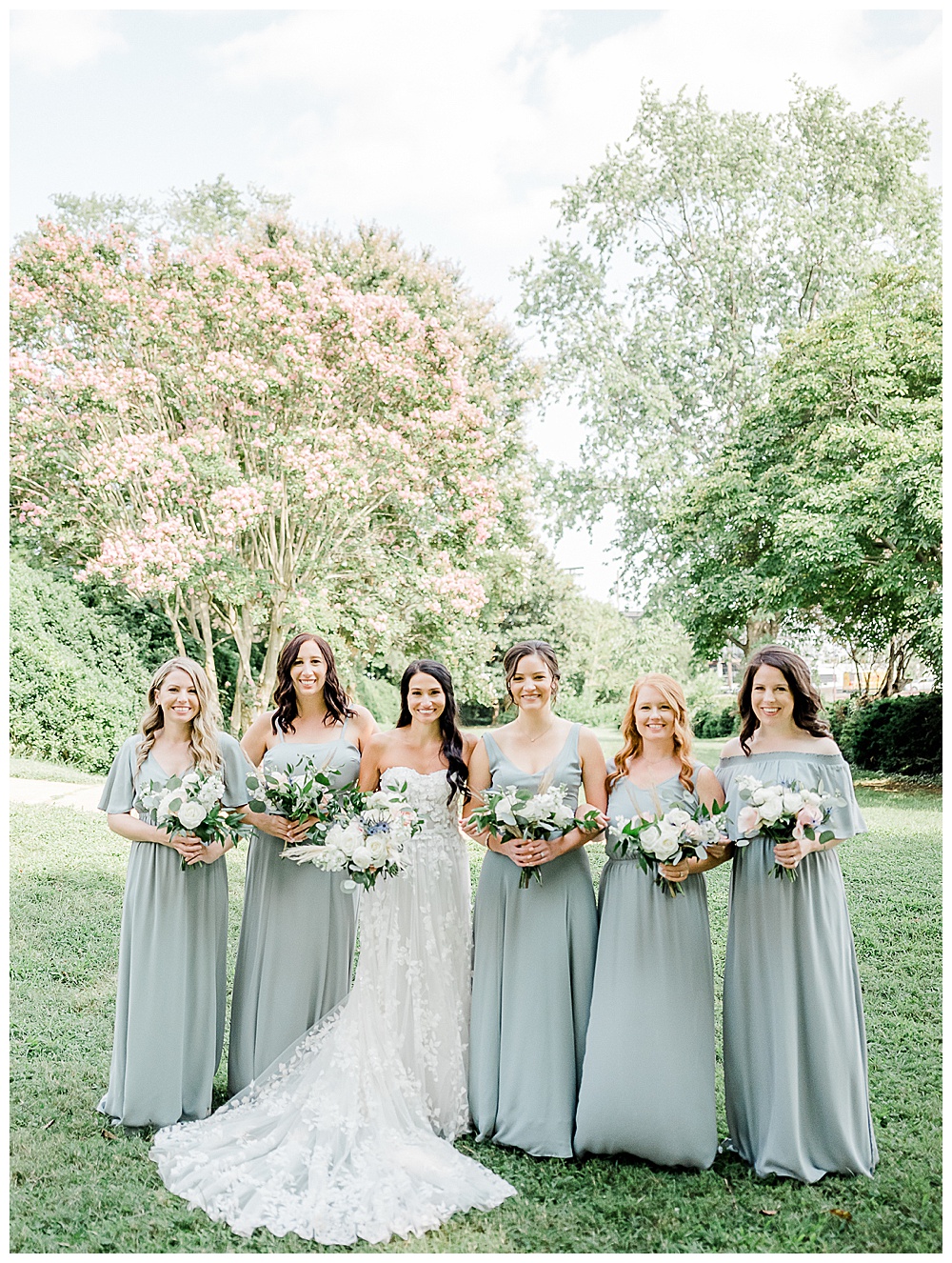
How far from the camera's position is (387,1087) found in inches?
170

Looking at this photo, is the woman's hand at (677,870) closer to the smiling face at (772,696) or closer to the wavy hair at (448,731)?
the smiling face at (772,696)

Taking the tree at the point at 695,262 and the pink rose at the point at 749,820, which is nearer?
the pink rose at the point at 749,820

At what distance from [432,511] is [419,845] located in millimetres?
12198

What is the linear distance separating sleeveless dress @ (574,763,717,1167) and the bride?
57 centimetres

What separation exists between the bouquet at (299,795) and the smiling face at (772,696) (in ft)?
5.94

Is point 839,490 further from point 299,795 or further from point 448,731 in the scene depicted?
point 299,795

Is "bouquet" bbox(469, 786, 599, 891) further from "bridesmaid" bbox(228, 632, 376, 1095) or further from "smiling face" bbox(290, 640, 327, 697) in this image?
"smiling face" bbox(290, 640, 327, 697)

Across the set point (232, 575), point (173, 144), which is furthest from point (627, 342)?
point (232, 575)

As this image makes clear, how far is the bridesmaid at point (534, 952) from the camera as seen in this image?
4281mm

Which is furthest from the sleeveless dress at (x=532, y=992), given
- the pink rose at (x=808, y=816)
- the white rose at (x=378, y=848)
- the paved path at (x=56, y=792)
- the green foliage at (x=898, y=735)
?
the green foliage at (x=898, y=735)

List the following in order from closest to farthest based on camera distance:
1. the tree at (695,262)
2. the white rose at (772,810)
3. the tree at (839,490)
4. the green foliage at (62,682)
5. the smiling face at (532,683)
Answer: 1. the white rose at (772,810)
2. the smiling face at (532,683)
3. the tree at (839,490)
4. the green foliage at (62,682)
5. the tree at (695,262)

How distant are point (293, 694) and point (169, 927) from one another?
1.19 meters

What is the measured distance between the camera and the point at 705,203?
21.3 m

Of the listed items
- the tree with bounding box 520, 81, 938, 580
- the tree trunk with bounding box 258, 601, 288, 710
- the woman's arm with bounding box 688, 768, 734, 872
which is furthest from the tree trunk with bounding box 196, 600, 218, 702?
the woman's arm with bounding box 688, 768, 734, 872
